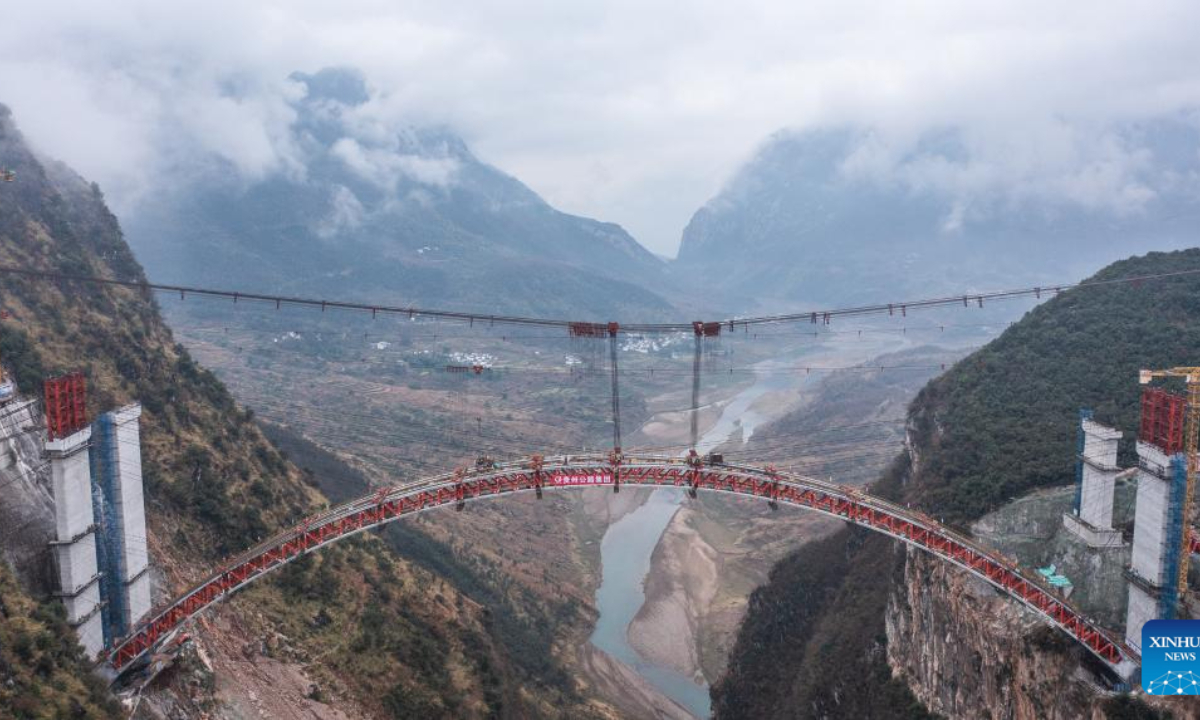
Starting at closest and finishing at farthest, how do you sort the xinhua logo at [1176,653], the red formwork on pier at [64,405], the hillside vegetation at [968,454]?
the xinhua logo at [1176,653], the red formwork on pier at [64,405], the hillside vegetation at [968,454]

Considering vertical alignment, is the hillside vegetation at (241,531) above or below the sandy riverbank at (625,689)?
above

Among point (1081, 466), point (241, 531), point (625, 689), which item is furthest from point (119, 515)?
point (625, 689)

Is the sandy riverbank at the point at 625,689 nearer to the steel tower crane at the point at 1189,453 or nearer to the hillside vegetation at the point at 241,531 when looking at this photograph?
the hillside vegetation at the point at 241,531

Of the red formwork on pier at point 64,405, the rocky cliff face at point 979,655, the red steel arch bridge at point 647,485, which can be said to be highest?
the red formwork on pier at point 64,405

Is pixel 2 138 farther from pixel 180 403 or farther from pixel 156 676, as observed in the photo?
pixel 156 676

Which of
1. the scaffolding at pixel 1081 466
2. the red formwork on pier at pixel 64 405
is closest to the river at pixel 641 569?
the scaffolding at pixel 1081 466

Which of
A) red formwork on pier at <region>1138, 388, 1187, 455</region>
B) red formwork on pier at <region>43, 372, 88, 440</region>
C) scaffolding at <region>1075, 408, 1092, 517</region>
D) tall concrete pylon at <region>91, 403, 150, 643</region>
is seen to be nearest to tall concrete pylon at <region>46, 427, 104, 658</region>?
red formwork on pier at <region>43, 372, 88, 440</region>

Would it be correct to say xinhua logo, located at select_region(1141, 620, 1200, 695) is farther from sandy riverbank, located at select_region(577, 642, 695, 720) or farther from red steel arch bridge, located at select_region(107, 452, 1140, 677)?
sandy riverbank, located at select_region(577, 642, 695, 720)

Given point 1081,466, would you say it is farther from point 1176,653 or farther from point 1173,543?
point 1176,653
